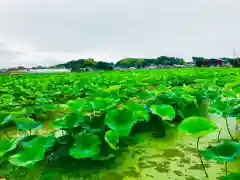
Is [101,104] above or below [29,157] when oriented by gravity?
above

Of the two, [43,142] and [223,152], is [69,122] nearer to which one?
[43,142]

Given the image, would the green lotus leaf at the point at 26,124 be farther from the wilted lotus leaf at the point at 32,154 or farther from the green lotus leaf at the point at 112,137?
the green lotus leaf at the point at 112,137

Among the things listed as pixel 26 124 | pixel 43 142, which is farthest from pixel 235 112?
pixel 26 124

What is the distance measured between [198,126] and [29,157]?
2.65ft

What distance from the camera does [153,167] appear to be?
141cm

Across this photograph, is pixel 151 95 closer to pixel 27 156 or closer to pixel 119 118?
pixel 119 118

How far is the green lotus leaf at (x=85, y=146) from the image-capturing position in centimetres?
132

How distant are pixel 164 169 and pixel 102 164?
34 centimetres

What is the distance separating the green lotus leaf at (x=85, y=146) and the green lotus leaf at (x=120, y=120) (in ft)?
0.35

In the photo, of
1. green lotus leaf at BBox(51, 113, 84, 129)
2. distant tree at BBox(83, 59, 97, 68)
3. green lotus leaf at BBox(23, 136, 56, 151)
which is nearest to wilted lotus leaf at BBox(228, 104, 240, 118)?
green lotus leaf at BBox(51, 113, 84, 129)

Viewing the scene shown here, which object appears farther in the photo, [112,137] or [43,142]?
[43,142]

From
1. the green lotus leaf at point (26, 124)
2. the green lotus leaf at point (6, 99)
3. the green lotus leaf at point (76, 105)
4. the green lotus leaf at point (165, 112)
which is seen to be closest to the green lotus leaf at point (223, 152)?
the green lotus leaf at point (165, 112)

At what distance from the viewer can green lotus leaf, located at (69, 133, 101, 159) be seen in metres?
1.32

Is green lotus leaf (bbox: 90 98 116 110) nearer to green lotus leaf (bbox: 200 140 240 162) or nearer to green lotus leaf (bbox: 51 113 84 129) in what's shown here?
green lotus leaf (bbox: 51 113 84 129)
